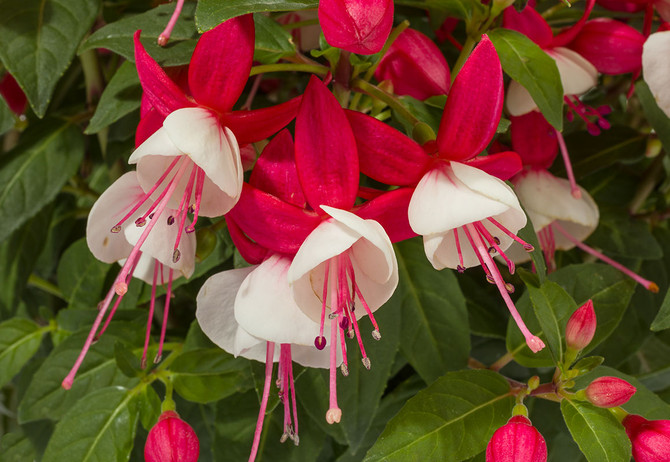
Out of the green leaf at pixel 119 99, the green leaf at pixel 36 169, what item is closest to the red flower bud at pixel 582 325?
the green leaf at pixel 119 99

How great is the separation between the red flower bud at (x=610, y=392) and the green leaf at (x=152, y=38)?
1.26 feet

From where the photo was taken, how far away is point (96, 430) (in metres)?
0.63

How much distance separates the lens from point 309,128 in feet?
1.33

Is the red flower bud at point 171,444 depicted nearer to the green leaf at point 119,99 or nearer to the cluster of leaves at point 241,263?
the cluster of leaves at point 241,263

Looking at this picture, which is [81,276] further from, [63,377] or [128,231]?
[128,231]

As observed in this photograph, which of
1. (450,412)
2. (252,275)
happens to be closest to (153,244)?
(252,275)

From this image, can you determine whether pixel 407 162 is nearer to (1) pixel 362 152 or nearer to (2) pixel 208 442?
(1) pixel 362 152

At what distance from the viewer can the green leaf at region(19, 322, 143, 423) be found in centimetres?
69

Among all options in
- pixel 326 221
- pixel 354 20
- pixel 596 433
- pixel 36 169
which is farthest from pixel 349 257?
pixel 36 169

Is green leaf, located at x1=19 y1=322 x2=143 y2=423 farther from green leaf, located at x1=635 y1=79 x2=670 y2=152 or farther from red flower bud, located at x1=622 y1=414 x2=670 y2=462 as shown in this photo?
green leaf, located at x1=635 y1=79 x2=670 y2=152

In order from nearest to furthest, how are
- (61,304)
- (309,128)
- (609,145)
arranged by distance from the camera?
1. (309,128)
2. (609,145)
3. (61,304)

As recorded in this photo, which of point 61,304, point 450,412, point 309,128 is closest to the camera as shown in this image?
point 309,128

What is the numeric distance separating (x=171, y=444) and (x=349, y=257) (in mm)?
194

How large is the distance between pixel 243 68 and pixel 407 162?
119 millimetres
